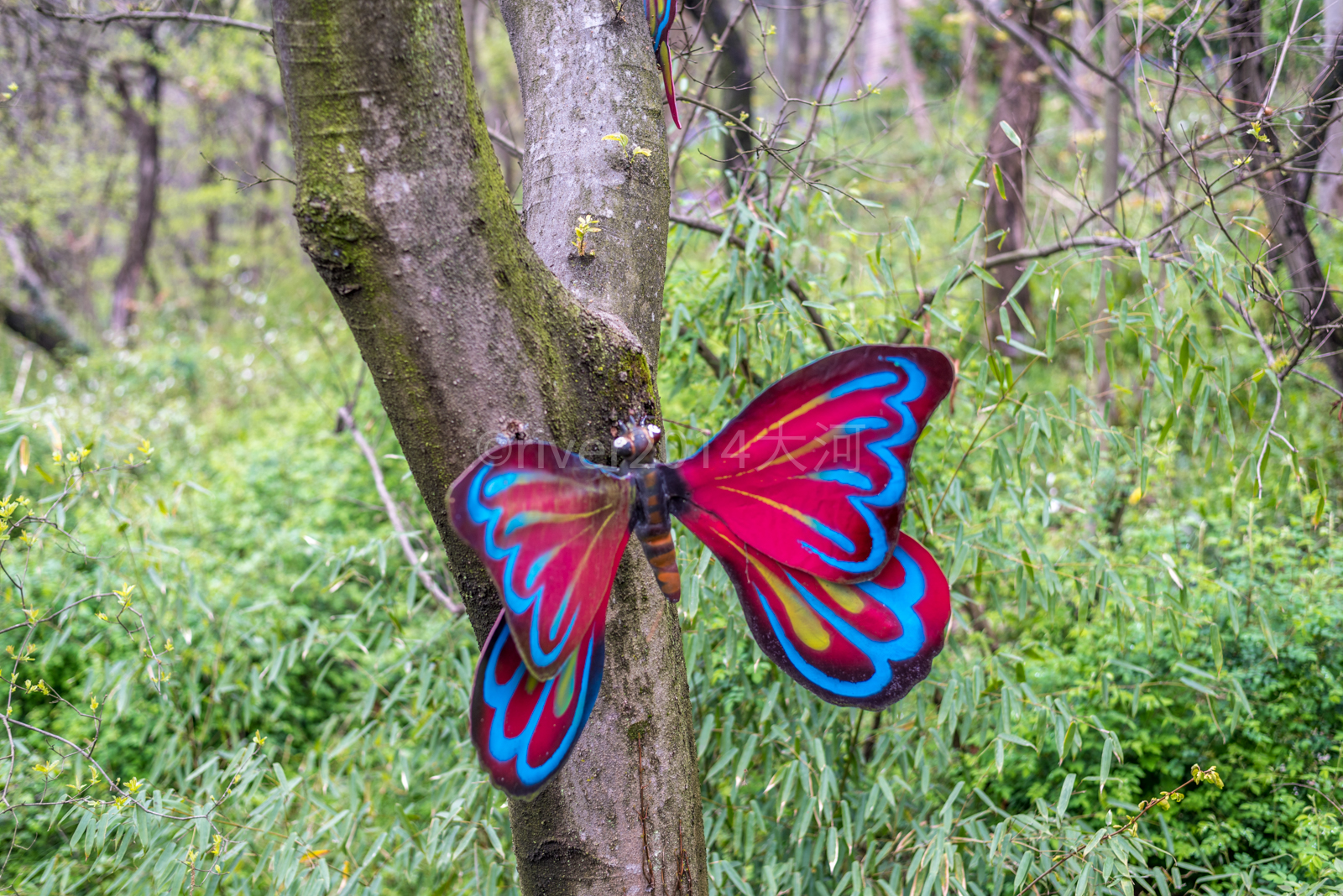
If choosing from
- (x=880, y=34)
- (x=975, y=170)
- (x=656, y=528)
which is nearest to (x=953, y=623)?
(x=975, y=170)

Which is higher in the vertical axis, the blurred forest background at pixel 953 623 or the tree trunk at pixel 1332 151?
the tree trunk at pixel 1332 151

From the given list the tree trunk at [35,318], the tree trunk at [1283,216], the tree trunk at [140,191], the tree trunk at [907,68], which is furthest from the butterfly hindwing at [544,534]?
the tree trunk at [907,68]

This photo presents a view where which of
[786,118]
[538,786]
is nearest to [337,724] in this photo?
[538,786]

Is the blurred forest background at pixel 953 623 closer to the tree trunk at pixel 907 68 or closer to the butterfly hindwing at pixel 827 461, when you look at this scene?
the butterfly hindwing at pixel 827 461

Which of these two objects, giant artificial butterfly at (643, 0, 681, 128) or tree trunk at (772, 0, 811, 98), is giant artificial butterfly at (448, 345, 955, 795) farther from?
tree trunk at (772, 0, 811, 98)

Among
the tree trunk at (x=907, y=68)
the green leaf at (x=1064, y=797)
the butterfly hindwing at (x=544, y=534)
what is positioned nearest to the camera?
the butterfly hindwing at (x=544, y=534)

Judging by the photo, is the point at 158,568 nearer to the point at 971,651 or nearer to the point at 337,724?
the point at 337,724
